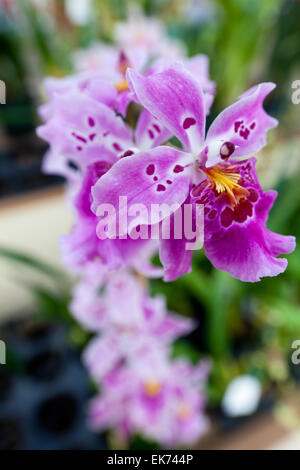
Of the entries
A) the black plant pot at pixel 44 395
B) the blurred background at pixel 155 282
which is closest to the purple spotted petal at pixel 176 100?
the blurred background at pixel 155 282

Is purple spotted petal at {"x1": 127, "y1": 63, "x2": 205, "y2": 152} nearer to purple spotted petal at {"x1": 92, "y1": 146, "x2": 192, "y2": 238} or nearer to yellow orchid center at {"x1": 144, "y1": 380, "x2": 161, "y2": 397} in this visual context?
purple spotted petal at {"x1": 92, "y1": 146, "x2": 192, "y2": 238}

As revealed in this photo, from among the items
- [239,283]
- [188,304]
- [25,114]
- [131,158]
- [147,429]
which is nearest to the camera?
[131,158]

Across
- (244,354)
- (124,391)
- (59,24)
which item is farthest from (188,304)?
(59,24)

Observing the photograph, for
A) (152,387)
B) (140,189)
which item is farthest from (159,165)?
(152,387)

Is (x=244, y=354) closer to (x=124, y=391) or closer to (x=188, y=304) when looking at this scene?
(x=188, y=304)

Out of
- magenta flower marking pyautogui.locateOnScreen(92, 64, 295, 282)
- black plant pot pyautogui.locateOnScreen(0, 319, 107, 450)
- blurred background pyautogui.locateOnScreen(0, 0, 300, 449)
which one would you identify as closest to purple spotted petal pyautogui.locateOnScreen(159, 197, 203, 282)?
magenta flower marking pyautogui.locateOnScreen(92, 64, 295, 282)

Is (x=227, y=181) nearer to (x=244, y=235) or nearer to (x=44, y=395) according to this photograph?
(x=244, y=235)
